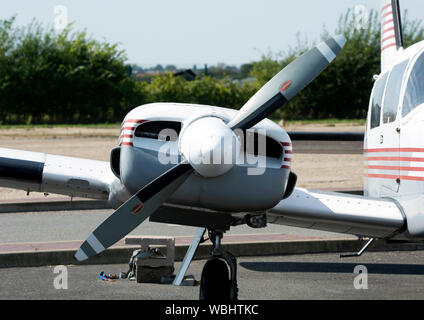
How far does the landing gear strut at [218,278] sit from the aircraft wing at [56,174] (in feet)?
3.98

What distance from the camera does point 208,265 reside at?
6730mm

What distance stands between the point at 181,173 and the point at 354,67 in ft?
138

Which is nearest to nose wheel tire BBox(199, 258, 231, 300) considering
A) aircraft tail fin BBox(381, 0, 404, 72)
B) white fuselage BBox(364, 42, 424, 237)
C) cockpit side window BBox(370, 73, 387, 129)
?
white fuselage BBox(364, 42, 424, 237)

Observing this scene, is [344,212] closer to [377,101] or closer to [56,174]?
[377,101]

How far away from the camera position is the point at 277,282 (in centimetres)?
844

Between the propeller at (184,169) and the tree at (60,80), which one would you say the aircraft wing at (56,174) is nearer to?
the propeller at (184,169)

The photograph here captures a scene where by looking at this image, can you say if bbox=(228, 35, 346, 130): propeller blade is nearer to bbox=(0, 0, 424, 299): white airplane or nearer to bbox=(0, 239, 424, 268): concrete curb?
bbox=(0, 0, 424, 299): white airplane

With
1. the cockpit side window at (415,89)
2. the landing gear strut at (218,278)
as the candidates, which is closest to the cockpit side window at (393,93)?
the cockpit side window at (415,89)

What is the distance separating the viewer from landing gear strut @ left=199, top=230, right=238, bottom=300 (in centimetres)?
673

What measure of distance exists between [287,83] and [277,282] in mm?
2932

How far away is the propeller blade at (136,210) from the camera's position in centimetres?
579

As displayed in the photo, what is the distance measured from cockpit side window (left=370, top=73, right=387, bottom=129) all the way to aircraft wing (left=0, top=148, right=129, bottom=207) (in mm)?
2973

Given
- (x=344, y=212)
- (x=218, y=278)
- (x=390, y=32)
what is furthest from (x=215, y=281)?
(x=390, y=32)
